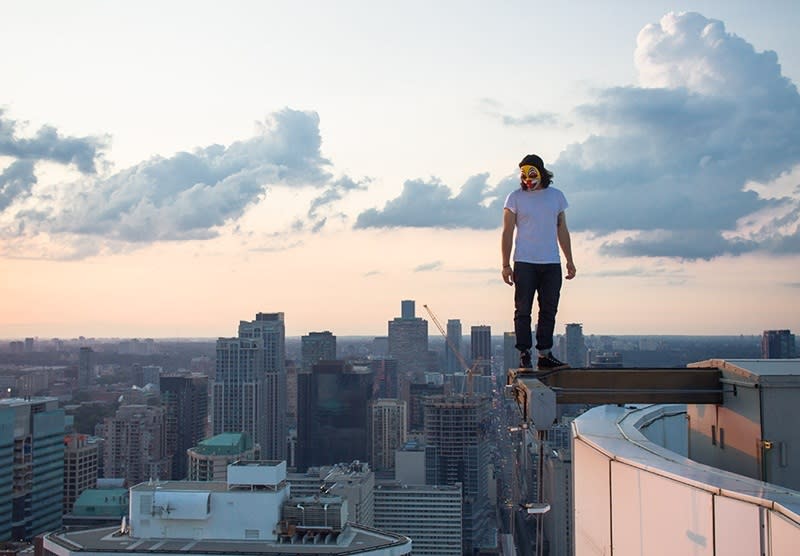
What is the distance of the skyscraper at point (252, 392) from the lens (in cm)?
8725

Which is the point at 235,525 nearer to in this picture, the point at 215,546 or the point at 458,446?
the point at 215,546

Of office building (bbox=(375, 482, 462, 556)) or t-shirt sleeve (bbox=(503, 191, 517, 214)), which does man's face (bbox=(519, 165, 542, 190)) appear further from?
office building (bbox=(375, 482, 462, 556))

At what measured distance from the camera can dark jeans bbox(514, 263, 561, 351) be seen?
12.1 ft

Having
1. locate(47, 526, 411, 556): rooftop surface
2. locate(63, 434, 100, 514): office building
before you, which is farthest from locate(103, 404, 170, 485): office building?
locate(47, 526, 411, 556): rooftop surface

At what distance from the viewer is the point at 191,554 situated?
88.1 feet

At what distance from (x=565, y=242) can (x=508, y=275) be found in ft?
1.06

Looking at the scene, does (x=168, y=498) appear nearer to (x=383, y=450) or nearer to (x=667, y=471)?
(x=667, y=471)

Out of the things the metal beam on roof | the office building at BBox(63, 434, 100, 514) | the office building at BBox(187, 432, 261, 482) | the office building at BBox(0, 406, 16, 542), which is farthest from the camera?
the office building at BBox(63, 434, 100, 514)

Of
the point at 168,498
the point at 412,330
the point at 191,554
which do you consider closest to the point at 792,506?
the point at 191,554

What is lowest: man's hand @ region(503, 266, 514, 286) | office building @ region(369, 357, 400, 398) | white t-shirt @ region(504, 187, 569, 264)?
office building @ region(369, 357, 400, 398)

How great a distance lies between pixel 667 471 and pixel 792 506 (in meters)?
0.39

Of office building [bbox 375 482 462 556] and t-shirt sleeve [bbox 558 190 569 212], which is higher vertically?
t-shirt sleeve [bbox 558 190 569 212]

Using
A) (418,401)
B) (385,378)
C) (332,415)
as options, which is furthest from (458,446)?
(385,378)

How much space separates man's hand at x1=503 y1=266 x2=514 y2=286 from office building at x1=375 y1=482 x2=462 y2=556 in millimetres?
53451
